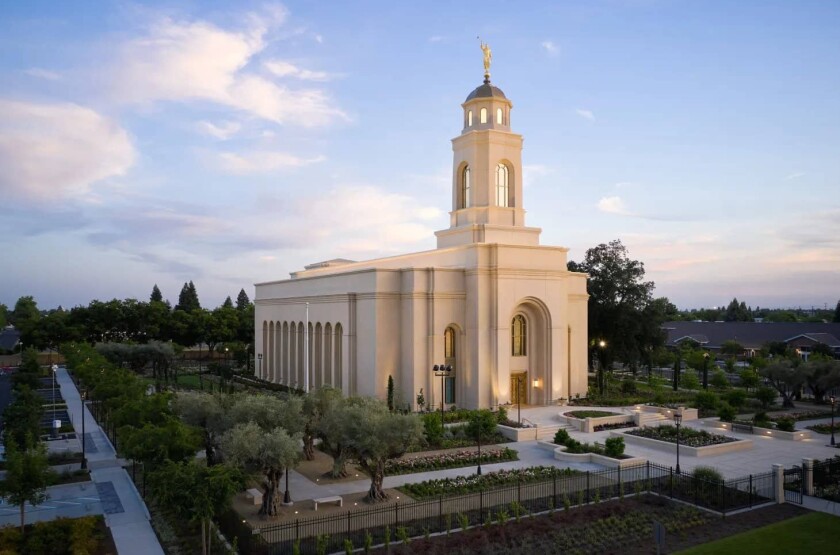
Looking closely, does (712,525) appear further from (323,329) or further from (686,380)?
(686,380)

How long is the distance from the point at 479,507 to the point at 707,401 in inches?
853

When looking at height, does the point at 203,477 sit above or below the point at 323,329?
below

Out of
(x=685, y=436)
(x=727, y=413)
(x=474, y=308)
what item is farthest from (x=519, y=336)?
A: (x=685, y=436)

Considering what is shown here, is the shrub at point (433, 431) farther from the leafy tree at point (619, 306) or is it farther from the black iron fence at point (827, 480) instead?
the leafy tree at point (619, 306)

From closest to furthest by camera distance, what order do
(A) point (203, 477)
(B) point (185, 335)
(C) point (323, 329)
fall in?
1. (A) point (203, 477)
2. (C) point (323, 329)
3. (B) point (185, 335)

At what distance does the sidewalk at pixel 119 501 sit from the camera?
1647 centimetres

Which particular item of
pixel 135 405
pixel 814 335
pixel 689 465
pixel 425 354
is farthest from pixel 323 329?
pixel 814 335

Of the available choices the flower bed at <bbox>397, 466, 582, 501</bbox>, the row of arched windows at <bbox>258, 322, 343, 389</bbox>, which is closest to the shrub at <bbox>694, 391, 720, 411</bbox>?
the flower bed at <bbox>397, 466, 582, 501</bbox>

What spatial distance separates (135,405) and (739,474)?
22.2 meters

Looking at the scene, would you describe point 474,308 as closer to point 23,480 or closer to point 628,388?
point 628,388

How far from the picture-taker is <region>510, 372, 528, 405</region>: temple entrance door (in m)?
36.8

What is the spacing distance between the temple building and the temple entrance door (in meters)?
0.07

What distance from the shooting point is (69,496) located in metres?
20.6

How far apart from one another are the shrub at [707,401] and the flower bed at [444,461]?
15.1 meters
